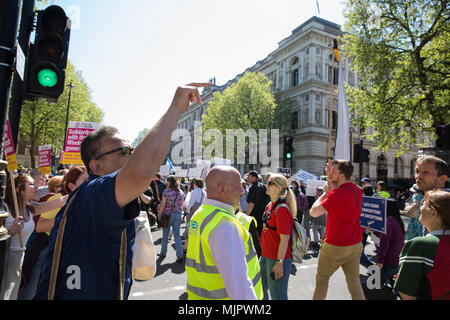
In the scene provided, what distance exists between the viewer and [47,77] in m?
2.96

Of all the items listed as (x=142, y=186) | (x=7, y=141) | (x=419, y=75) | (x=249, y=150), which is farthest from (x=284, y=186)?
(x=249, y=150)

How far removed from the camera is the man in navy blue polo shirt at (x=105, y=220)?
45.9 inches

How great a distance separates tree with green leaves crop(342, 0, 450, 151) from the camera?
46.2 feet

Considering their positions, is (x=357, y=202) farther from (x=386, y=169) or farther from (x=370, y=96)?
(x=386, y=169)

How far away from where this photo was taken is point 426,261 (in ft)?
6.59

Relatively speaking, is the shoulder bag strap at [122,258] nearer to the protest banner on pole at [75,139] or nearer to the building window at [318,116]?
the protest banner on pole at [75,139]

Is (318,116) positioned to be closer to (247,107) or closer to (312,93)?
(312,93)

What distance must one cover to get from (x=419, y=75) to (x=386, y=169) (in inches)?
1142

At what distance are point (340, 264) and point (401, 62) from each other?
16104mm

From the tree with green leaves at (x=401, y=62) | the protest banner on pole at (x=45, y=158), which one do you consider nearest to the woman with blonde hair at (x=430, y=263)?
the protest banner on pole at (x=45, y=158)

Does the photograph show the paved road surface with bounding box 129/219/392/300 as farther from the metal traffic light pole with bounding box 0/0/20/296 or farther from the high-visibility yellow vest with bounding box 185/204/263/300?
the high-visibility yellow vest with bounding box 185/204/263/300

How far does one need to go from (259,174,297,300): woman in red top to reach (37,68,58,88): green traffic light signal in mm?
2883

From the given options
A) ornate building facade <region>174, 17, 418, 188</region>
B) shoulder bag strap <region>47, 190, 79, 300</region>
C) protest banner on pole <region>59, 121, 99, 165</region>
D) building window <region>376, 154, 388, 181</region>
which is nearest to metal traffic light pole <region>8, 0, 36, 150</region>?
shoulder bag strap <region>47, 190, 79, 300</region>

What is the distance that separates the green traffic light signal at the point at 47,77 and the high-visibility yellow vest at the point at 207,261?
92.4 inches
